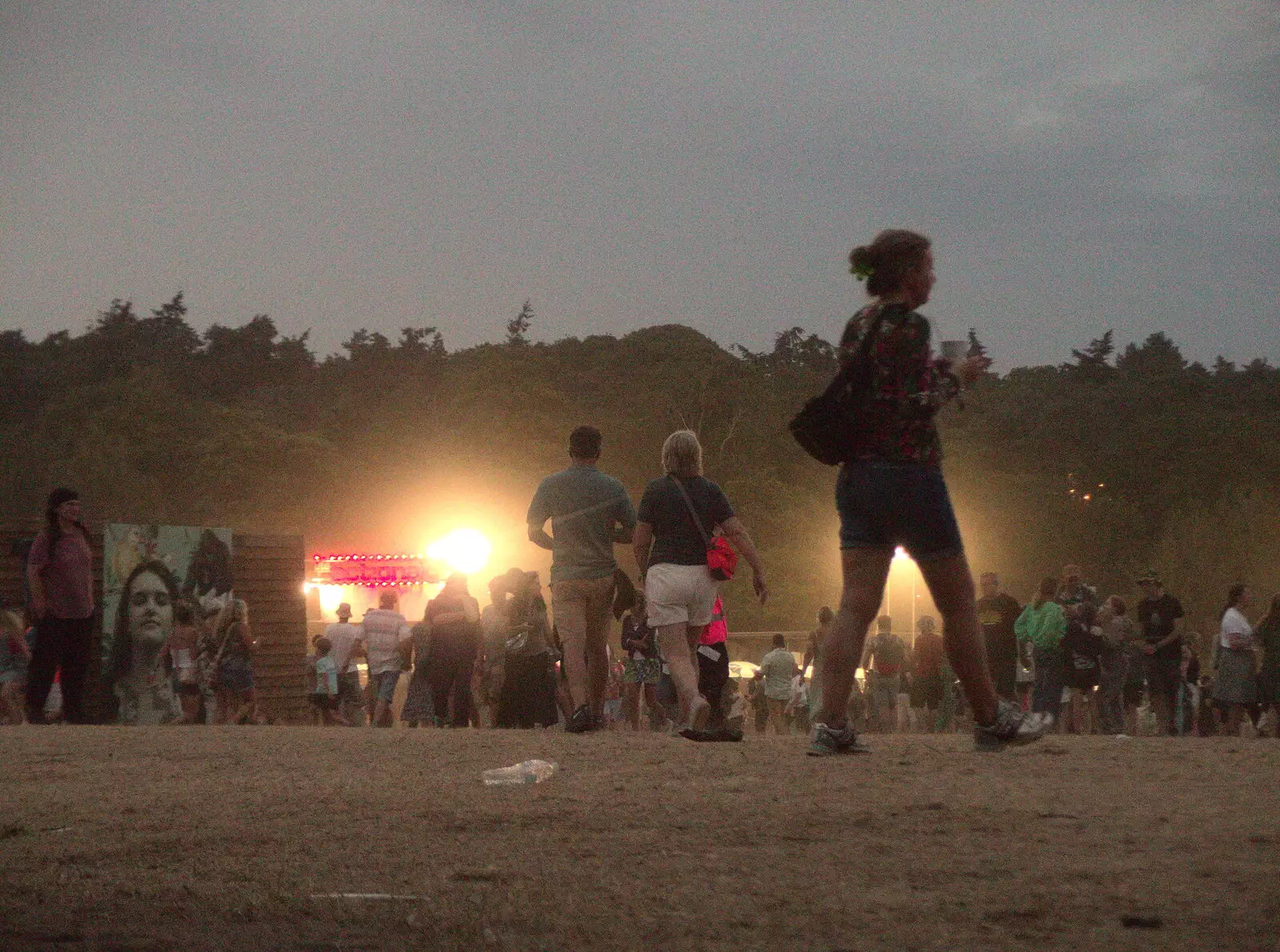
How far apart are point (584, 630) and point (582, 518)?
25.4 inches

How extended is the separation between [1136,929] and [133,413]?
236ft

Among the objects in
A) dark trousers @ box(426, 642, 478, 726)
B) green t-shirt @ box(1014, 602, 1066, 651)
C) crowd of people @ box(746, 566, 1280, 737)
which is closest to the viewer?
dark trousers @ box(426, 642, 478, 726)

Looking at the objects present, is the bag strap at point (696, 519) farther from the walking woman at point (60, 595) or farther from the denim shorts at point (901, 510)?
the walking woman at point (60, 595)

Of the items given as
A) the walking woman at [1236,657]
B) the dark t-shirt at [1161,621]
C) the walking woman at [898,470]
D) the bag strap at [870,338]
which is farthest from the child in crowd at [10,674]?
the bag strap at [870,338]

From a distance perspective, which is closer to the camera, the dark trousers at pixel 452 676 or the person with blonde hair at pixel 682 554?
the person with blonde hair at pixel 682 554

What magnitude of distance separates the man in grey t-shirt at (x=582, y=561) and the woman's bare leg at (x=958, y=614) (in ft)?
11.6

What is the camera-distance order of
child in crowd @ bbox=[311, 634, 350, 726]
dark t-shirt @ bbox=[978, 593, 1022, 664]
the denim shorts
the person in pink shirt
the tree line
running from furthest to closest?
1. the tree line
2. child in crowd @ bbox=[311, 634, 350, 726]
3. dark t-shirt @ bbox=[978, 593, 1022, 664]
4. the person in pink shirt
5. the denim shorts

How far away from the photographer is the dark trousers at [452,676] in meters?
16.1

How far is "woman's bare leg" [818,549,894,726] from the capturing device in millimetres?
6602

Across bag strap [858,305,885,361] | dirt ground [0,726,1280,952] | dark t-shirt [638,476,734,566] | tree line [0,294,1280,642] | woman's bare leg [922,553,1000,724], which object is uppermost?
tree line [0,294,1280,642]

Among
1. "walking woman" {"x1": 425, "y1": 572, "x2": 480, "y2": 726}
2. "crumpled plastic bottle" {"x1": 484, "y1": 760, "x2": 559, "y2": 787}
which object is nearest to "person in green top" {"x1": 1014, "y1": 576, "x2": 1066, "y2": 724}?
"walking woman" {"x1": 425, "y1": 572, "x2": 480, "y2": 726}

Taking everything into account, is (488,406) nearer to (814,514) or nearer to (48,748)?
(814,514)

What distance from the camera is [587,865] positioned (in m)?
4.80

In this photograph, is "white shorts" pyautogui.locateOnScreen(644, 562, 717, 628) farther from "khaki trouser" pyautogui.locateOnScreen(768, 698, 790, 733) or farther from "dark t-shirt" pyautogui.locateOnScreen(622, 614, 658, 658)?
"khaki trouser" pyautogui.locateOnScreen(768, 698, 790, 733)
